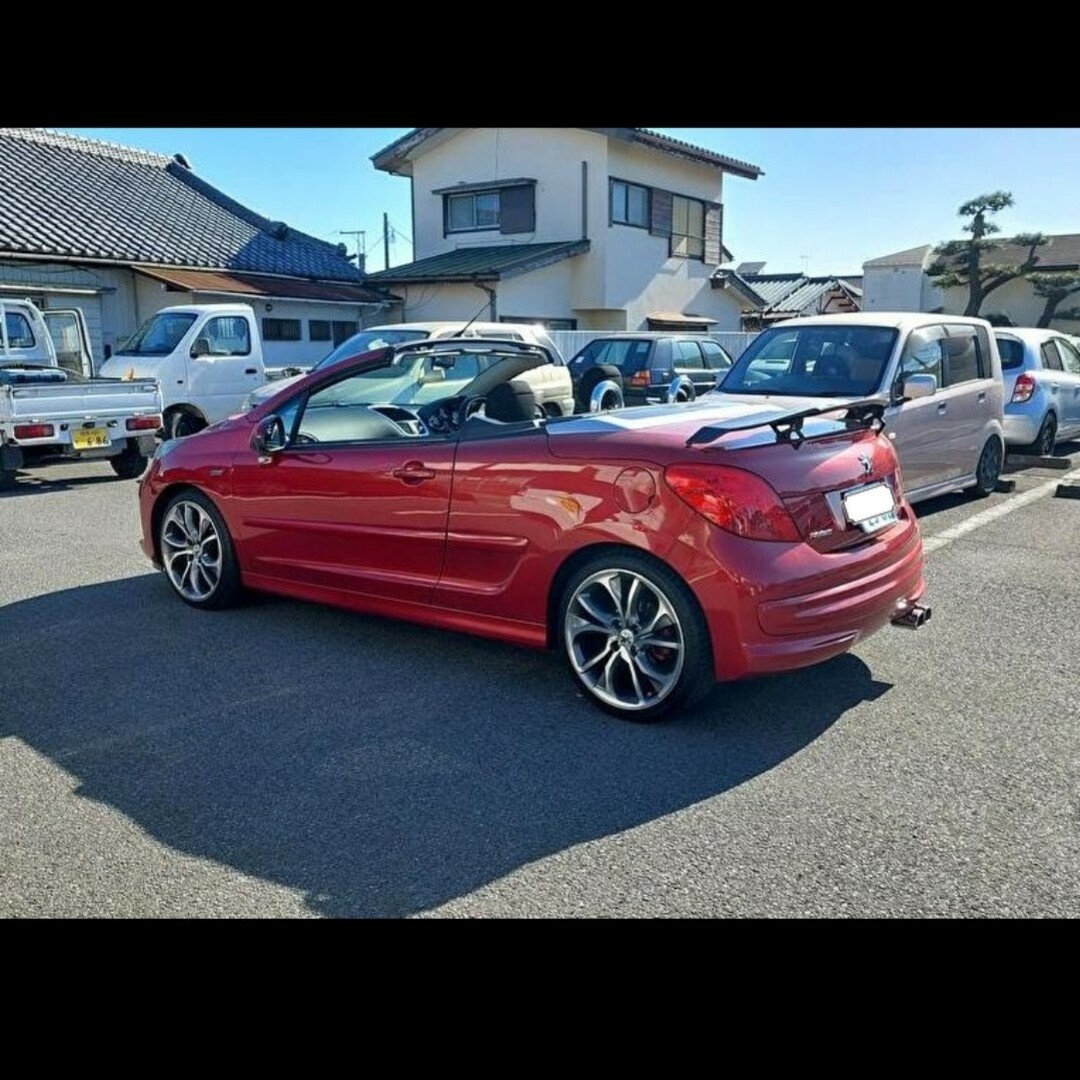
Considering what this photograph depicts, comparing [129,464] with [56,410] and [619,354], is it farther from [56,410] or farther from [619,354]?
[619,354]

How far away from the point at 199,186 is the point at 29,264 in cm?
887

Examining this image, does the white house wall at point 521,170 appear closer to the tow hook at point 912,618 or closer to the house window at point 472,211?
the house window at point 472,211

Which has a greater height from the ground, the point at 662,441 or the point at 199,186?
the point at 199,186

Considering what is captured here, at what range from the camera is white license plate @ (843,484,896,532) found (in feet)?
13.0

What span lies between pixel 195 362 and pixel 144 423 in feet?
7.58

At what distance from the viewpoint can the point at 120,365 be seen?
509 inches

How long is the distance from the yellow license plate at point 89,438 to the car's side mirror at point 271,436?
610cm

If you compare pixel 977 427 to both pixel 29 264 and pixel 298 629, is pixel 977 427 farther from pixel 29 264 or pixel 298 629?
pixel 29 264

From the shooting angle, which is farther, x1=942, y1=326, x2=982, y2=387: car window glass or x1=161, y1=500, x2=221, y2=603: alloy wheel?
x1=942, y1=326, x2=982, y2=387: car window glass

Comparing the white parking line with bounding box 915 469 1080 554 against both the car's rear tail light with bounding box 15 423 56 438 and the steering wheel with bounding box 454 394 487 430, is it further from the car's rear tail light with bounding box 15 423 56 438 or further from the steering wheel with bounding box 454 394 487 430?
the car's rear tail light with bounding box 15 423 56 438

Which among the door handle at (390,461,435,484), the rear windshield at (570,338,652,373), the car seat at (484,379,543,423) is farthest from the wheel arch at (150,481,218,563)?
the rear windshield at (570,338,652,373)

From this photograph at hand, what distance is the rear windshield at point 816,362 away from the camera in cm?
732

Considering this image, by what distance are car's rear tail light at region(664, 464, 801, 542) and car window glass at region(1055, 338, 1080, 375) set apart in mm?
9549
